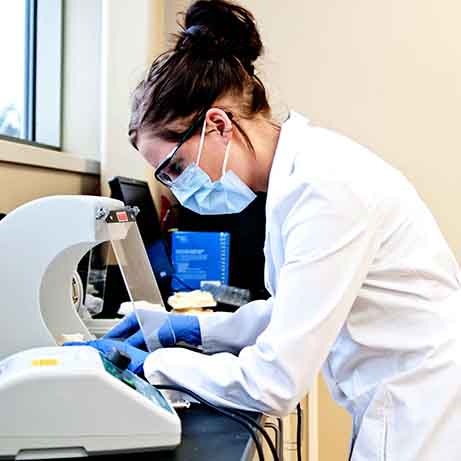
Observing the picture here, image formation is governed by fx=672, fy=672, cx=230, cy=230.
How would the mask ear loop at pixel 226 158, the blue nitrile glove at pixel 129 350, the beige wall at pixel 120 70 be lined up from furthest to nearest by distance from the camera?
the beige wall at pixel 120 70 → the mask ear loop at pixel 226 158 → the blue nitrile glove at pixel 129 350

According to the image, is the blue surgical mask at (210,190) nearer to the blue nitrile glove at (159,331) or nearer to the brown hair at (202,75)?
the brown hair at (202,75)

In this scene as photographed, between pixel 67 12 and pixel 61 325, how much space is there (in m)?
1.67

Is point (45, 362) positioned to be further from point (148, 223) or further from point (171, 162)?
point (148, 223)

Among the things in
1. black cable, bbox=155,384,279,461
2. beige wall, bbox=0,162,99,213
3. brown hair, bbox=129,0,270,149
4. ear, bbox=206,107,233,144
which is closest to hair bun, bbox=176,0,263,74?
brown hair, bbox=129,0,270,149

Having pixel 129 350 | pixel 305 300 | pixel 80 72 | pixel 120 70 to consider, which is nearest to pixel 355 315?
pixel 305 300

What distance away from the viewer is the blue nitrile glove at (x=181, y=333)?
1298mm

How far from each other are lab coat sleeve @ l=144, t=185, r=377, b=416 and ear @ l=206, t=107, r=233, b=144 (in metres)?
0.24

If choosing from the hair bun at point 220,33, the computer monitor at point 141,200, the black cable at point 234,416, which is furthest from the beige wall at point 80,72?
the black cable at point 234,416

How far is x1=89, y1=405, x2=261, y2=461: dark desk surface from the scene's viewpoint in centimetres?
80

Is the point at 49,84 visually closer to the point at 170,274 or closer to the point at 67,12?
the point at 67,12

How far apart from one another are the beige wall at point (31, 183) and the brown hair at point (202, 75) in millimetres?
694

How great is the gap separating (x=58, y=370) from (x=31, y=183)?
1222mm

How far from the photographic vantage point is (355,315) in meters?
1.04

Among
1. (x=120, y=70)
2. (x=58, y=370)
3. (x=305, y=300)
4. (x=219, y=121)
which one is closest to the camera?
(x=58, y=370)
